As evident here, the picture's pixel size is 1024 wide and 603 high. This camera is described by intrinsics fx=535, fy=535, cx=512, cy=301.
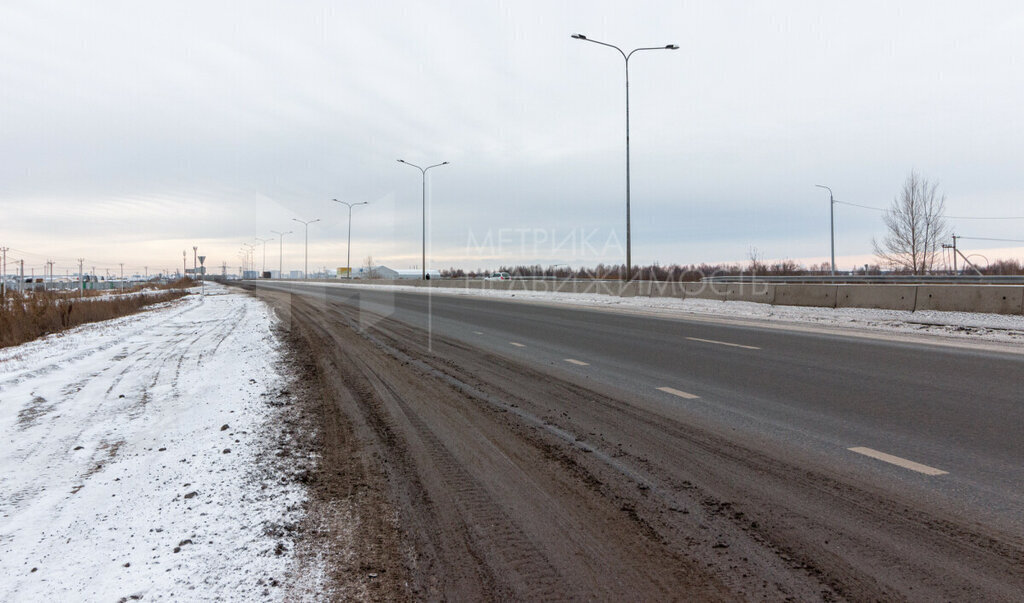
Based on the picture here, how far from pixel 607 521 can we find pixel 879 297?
1864 cm

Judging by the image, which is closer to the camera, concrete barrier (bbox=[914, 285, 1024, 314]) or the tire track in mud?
the tire track in mud

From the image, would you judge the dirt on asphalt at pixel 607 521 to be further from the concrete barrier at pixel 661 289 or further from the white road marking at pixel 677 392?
the concrete barrier at pixel 661 289

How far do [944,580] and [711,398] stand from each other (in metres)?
4.04

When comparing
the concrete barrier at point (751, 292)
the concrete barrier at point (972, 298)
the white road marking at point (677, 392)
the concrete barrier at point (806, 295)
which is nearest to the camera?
the white road marking at point (677, 392)

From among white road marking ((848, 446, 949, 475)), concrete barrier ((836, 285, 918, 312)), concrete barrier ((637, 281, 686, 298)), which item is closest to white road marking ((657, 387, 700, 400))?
white road marking ((848, 446, 949, 475))

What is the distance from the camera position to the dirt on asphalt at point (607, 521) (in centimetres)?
278

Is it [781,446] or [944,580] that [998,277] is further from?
[944,580]

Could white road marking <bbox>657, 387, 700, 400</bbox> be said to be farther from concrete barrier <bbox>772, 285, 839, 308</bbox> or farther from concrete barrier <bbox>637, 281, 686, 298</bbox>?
concrete barrier <bbox>637, 281, 686, 298</bbox>

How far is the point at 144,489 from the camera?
157 inches

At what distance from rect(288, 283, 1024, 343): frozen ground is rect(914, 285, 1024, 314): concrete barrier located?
265 millimetres

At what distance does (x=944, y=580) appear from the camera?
9.05 ft

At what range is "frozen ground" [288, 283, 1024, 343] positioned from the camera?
539 inches

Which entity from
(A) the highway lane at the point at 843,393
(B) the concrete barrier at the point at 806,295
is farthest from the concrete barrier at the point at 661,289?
(A) the highway lane at the point at 843,393

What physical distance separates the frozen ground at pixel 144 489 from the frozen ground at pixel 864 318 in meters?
15.3
